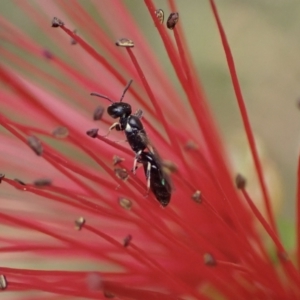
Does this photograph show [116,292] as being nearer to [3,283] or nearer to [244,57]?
[3,283]

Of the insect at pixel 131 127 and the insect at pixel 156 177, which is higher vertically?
the insect at pixel 131 127

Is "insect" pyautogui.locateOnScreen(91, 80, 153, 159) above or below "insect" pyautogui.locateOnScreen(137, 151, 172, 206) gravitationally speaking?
above

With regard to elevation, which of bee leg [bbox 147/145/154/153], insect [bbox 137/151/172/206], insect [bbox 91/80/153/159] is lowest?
insect [bbox 137/151/172/206]

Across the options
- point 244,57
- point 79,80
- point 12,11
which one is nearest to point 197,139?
point 79,80

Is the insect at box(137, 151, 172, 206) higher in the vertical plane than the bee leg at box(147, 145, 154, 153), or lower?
lower
